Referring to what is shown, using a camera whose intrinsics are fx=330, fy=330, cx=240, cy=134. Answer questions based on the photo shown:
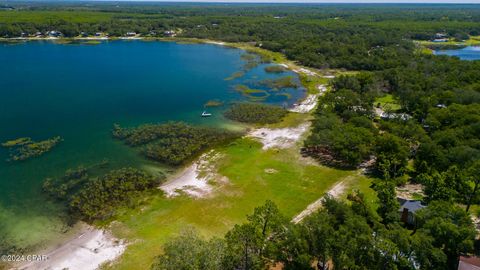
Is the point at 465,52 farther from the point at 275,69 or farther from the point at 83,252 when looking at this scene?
the point at 83,252

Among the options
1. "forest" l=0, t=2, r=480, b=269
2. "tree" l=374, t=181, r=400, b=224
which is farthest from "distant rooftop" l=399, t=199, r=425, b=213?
"tree" l=374, t=181, r=400, b=224

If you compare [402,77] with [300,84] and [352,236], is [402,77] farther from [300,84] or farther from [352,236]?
[352,236]

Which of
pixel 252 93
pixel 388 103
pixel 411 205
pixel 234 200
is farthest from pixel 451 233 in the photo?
pixel 252 93

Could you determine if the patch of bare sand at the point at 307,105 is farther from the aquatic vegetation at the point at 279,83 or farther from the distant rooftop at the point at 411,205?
the distant rooftop at the point at 411,205

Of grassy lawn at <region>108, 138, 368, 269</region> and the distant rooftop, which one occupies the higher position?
the distant rooftop

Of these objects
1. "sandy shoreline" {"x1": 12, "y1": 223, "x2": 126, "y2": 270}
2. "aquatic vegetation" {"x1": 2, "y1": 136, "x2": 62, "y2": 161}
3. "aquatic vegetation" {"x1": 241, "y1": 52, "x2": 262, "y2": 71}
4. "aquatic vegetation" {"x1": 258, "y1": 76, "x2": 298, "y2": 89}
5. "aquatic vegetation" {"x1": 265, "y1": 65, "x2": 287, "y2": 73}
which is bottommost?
"sandy shoreline" {"x1": 12, "y1": 223, "x2": 126, "y2": 270}

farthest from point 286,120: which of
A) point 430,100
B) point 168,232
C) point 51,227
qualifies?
point 51,227

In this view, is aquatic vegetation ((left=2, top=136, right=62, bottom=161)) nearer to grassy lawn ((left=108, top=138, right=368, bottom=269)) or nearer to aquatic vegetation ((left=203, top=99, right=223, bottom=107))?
grassy lawn ((left=108, top=138, right=368, bottom=269))
